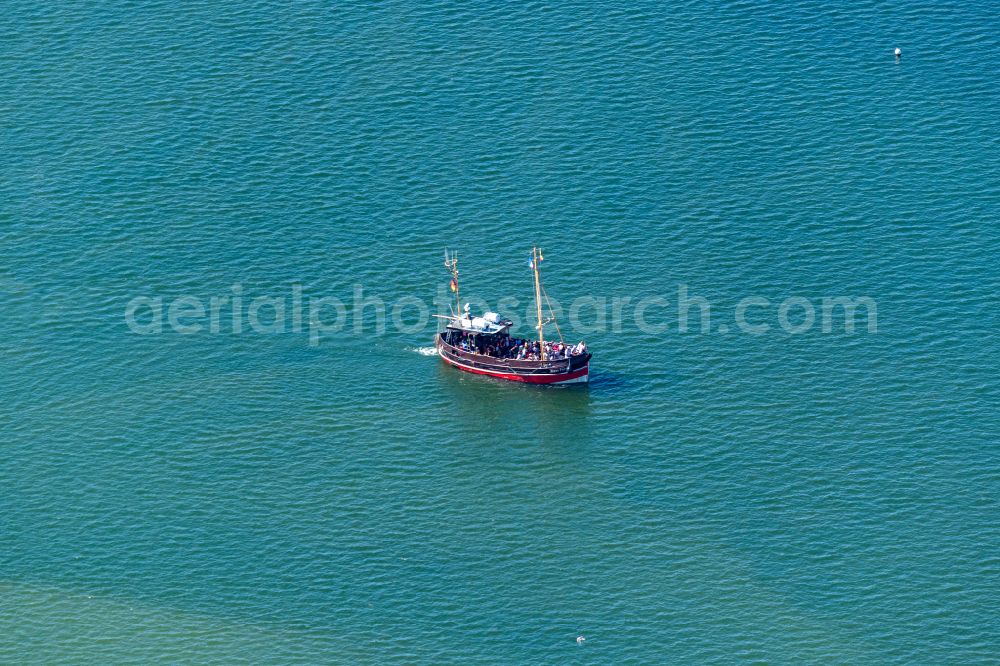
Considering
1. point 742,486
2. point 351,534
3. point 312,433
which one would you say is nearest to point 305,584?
point 351,534

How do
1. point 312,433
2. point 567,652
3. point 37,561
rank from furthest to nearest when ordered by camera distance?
point 312,433 → point 37,561 → point 567,652

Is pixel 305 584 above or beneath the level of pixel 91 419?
beneath

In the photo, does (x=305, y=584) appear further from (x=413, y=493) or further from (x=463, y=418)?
(x=463, y=418)

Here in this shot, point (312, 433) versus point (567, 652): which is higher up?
point (312, 433)

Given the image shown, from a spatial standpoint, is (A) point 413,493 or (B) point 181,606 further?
(A) point 413,493

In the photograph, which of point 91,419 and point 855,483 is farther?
point 91,419

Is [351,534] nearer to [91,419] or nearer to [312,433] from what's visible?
[312,433]

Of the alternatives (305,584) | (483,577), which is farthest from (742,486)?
(305,584)

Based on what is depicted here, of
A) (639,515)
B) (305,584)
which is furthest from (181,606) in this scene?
(639,515)

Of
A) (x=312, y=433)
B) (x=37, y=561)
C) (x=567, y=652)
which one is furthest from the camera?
(x=312, y=433)
